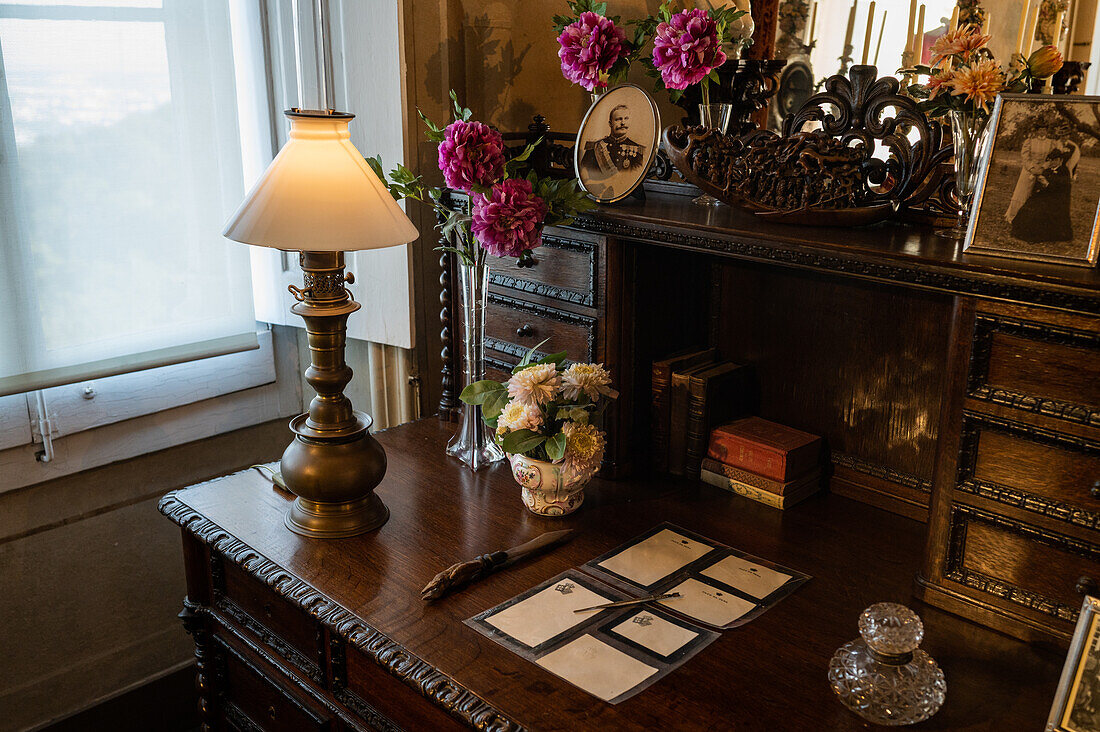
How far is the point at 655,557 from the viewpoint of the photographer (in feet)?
4.90

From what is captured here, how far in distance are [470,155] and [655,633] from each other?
0.83 m

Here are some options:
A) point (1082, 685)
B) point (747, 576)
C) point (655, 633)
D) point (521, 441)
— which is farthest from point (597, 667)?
point (1082, 685)

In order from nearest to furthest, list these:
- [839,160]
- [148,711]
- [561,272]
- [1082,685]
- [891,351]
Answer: [1082,685], [839,160], [891,351], [561,272], [148,711]

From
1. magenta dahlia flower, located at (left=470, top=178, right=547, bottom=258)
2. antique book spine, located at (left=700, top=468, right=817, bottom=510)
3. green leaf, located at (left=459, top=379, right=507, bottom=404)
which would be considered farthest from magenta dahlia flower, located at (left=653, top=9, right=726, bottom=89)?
antique book spine, located at (left=700, top=468, right=817, bottom=510)

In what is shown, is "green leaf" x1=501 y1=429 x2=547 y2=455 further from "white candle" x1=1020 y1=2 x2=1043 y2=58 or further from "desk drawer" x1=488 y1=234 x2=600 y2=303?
"white candle" x1=1020 y1=2 x2=1043 y2=58

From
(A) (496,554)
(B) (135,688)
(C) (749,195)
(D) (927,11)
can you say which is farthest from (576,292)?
(B) (135,688)

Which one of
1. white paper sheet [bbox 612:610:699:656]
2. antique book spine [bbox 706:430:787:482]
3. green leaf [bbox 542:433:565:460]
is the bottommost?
white paper sheet [bbox 612:610:699:656]

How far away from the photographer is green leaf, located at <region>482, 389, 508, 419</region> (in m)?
1.63

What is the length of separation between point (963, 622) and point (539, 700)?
24.0 inches

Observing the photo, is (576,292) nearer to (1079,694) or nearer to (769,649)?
(769,649)

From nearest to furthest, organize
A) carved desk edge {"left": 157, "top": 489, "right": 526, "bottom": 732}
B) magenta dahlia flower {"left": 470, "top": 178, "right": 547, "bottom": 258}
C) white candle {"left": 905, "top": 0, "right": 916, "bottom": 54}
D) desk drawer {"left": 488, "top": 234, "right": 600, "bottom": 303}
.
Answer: carved desk edge {"left": 157, "top": 489, "right": 526, "bottom": 732}
white candle {"left": 905, "top": 0, "right": 916, "bottom": 54}
magenta dahlia flower {"left": 470, "top": 178, "right": 547, "bottom": 258}
desk drawer {"left": 488, "top": 234, "right": 600, "bottom": 303}

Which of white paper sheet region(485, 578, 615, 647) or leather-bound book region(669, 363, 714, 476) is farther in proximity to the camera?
leather-bound book region(669, 363, 714, 476)

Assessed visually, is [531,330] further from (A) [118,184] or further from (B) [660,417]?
(A) [118,184]

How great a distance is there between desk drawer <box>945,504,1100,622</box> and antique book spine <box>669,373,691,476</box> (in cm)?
58
